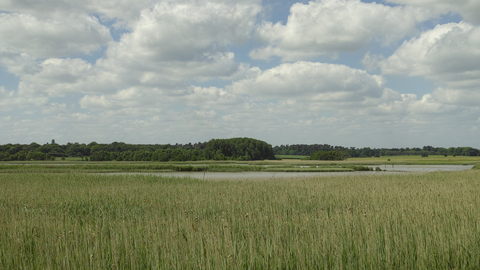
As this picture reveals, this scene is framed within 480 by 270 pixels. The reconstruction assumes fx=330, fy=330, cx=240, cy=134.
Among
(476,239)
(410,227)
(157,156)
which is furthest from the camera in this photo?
(157,156)

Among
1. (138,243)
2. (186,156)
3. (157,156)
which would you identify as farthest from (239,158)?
(138,243)

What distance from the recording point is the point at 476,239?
646 cm

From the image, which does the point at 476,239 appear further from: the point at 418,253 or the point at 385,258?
the point at 385,258

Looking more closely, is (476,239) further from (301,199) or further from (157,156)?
(157,156)

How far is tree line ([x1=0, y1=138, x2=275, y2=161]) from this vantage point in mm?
126188

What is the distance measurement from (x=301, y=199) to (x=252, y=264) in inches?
348

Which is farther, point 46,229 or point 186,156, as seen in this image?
point 186,156

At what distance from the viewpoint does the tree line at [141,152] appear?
414 ft

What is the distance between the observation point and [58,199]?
14.6m

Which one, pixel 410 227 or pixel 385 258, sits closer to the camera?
pixel 385 258

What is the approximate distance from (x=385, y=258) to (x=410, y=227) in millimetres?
2120

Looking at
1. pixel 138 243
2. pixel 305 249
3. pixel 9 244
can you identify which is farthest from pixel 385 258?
pixel 9 244

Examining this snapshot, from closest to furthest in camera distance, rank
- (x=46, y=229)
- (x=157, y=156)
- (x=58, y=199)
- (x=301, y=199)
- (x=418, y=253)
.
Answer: (x=418, y=253)
(x=46, y=229)
(x=301, y=199)
(x=58, y=199)
(x=157, y=156)

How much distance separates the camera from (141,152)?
429 feet
